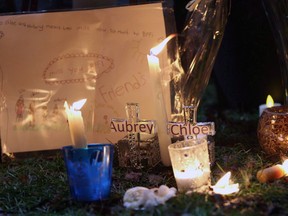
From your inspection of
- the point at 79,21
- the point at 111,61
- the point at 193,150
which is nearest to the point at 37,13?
the point at 79,21

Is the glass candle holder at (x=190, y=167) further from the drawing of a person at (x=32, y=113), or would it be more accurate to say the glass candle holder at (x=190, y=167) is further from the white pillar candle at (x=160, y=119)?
the drawing of a person at (x=32, y=113)

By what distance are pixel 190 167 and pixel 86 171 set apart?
182 mm

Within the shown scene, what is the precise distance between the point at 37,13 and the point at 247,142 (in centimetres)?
58

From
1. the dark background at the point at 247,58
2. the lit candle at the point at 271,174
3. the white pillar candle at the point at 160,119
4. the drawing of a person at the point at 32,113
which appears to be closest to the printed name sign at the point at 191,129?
the white pillar candle at the point at 160,119

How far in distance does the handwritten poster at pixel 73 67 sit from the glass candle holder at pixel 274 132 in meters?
0.28

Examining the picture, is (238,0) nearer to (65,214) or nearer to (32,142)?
(32,142)

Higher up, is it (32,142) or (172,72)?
(172,72)

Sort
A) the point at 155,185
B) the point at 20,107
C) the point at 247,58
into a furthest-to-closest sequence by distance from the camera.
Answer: the point at 247,58
the point at 20,107
the point at 155,185

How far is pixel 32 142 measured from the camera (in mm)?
1286

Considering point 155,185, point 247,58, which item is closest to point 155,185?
point 155,185

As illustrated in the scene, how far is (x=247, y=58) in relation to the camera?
5.19 ft

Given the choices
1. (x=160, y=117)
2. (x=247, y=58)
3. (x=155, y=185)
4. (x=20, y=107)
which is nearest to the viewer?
(x=155, y=185)

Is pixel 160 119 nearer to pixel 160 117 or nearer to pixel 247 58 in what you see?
pixel 160 117

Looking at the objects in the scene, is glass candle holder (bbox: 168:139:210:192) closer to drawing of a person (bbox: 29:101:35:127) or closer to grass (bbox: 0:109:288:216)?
grass (bbox: 0:109:288:216)
